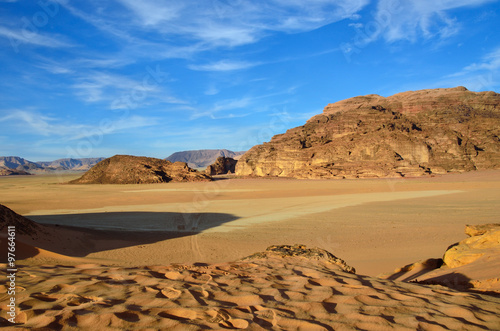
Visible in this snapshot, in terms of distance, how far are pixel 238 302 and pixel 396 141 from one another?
223 ft

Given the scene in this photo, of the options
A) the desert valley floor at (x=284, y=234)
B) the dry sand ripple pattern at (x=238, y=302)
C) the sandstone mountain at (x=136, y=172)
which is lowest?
the desert valley floor at (x=284, y=234)

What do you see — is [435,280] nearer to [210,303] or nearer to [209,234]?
[210,303]

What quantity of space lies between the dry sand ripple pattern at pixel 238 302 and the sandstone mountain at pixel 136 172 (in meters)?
54.8

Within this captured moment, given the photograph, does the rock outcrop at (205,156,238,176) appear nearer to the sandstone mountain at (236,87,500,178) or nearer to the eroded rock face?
the sandstone mountain at (236,87,500,178)

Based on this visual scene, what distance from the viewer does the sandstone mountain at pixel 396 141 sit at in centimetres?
5922

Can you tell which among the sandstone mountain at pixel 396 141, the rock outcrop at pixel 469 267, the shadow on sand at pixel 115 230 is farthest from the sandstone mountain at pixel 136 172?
the rock outcrop at pixel 469 267

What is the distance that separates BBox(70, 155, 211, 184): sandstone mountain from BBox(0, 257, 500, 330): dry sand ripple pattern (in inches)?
2157

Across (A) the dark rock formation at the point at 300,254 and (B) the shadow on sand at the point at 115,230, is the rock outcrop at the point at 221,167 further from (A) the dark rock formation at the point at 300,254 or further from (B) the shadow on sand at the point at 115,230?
(A) the dark rock formation at the point at 300,254

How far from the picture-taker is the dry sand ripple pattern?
2883 millimetres

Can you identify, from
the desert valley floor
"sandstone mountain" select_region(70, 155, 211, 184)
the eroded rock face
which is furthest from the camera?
"sandstone mountain" select_region(70, 155, 211, 184)

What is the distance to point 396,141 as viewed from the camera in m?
63.9

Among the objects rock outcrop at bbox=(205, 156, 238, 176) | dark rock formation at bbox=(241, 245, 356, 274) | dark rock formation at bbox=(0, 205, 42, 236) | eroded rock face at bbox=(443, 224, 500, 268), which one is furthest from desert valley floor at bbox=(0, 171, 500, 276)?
rock outcrop at bbox=(205, 156, 238, 176)

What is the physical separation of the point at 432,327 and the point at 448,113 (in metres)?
83.8

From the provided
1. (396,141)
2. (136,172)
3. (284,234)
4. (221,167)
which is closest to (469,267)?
(284,234)
